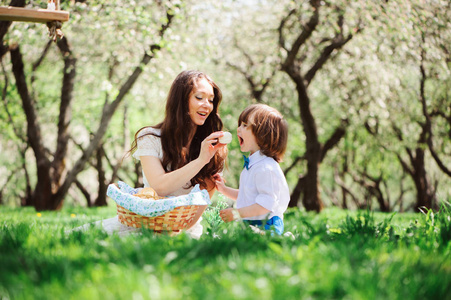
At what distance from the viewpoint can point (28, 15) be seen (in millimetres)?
3227

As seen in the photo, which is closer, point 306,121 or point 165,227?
point 165,227

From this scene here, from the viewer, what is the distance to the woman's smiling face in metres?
3.95

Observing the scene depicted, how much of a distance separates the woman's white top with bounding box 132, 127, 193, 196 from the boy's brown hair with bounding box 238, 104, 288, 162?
796 mm

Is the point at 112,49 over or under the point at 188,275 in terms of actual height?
over

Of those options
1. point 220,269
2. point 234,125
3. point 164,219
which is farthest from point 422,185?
point 220,269

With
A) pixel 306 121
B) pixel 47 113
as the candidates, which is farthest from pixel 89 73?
pixel 306 121

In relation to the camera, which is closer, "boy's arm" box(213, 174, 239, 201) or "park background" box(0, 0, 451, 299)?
"park background" box(0, 0, 451, 299)

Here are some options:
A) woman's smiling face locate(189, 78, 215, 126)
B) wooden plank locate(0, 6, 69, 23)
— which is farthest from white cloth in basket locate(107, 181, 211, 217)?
wooden plank locate(0, 6, 69, 23)

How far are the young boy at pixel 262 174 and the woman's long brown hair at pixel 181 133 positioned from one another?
13.5 inches

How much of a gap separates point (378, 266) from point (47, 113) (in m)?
17.2

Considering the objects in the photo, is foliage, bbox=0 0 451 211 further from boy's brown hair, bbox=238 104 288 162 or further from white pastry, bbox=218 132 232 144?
white pastry, bbox=218 132 232 144

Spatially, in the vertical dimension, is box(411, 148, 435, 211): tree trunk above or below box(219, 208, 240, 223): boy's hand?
below

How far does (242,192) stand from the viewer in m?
3.76

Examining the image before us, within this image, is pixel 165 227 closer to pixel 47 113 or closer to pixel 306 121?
pixel 306 121
